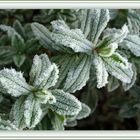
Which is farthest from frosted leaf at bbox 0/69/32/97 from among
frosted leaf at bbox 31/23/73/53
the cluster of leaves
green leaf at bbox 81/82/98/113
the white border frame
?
green leaf at bbox 81/82/98/113

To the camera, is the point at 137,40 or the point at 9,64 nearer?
the point at 137,40

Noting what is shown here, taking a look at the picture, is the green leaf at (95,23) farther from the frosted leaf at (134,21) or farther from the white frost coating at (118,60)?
the frosted leaf at (134,21)

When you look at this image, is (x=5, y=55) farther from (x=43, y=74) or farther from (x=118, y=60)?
(x=118, y=60)

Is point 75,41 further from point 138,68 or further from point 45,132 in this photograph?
point 138,68

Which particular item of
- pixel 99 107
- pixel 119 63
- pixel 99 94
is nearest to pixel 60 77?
pixel 119 63

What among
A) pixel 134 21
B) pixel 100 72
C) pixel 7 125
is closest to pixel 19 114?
pixel 7 125

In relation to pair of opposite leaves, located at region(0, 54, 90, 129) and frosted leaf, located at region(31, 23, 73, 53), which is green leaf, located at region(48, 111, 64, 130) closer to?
pair of opposite leaves, located at region(0, 54, 90, 129)
